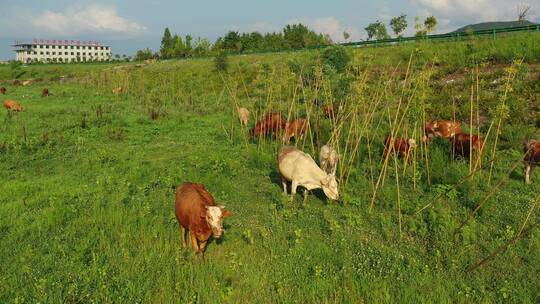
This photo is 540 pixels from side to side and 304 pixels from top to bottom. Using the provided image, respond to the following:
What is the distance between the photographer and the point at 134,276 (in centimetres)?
531

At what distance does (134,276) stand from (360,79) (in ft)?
21.7

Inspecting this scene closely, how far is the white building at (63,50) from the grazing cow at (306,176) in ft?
469

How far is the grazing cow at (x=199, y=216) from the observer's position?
5574 mm

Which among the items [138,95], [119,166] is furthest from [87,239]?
[138,95]

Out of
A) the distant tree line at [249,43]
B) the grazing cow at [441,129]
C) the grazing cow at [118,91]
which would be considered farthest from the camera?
the distant tree line at [249,43]

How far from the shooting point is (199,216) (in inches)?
228

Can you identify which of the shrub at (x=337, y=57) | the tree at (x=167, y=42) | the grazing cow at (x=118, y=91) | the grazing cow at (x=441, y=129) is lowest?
the grazing cow at (x=441, y=129)

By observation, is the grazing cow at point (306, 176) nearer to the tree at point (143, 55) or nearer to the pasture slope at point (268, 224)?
the pasture slope at point (268, 224)

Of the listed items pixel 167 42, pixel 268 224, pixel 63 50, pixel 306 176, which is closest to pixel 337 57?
pixel 306 176

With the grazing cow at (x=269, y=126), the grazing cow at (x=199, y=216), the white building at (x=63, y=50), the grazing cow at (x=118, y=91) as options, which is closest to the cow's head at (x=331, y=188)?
the grazing cow at (x=199, y=216)

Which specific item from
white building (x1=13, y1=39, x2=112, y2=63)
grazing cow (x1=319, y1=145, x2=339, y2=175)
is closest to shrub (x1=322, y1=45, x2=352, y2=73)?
grazing cow (x1=319, y1=145, x2=339, y2=175)

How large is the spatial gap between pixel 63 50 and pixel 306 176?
16441cm

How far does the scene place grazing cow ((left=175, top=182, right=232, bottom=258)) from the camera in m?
5.57

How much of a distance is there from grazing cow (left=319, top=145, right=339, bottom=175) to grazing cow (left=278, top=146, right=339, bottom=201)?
3.44 ft
